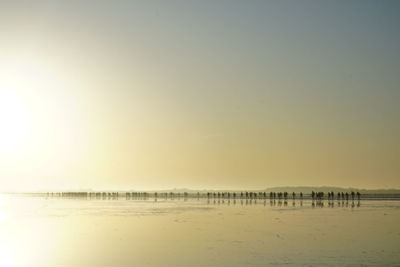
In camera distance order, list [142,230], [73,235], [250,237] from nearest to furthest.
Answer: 1. [250,237]
2. [73,235]
3. [142,230]

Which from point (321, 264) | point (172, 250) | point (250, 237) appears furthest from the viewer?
point (250, 237)

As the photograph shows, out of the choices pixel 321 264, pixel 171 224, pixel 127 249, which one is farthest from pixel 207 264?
pixel 171 224

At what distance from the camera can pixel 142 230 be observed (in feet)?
120

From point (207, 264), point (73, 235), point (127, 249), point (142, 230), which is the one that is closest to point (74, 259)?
point (127, 249)

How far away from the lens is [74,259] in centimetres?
2436

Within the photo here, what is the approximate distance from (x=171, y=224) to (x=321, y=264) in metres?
21.2

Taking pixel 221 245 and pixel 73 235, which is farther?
pixel 73 235

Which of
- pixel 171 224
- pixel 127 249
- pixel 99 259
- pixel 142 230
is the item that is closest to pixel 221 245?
pixel 127 249

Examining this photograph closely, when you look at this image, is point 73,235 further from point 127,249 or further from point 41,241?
point 127,249

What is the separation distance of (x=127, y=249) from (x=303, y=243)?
9.08 meters

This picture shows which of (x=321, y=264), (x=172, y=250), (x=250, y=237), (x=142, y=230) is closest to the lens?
(x=321, y=264)

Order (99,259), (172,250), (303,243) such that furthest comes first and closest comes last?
(303,243) < (172,250) < (99,259)

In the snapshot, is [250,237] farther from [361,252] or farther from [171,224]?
[171,224]

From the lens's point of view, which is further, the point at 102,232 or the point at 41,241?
the point at 102,232
